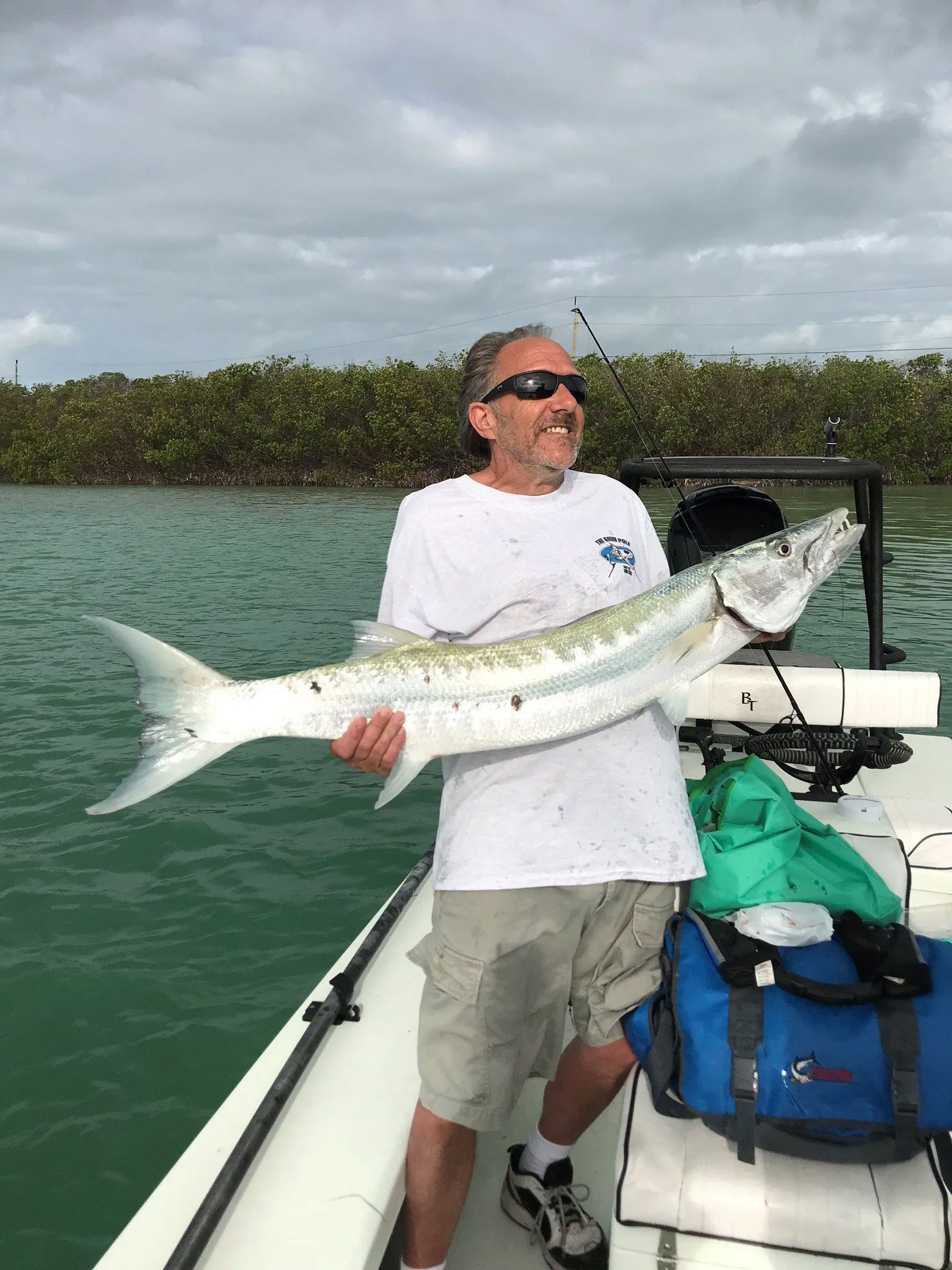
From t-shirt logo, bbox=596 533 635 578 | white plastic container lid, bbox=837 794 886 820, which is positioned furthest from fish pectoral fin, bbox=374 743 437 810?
white plastic container lid, bbox=837 794 886 820

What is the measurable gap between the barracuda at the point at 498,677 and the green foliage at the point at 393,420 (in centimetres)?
5103

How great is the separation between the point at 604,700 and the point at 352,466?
223ft

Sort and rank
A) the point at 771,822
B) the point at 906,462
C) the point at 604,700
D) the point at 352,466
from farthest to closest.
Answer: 1. the point at 352,466
2. the point at 906,462
3. the point at 771,822
4. the point at 604,700

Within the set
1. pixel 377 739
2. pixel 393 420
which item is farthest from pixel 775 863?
pixel 393 420

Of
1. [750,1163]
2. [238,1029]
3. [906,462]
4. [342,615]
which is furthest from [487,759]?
[906,462]

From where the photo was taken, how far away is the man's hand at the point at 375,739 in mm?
2609

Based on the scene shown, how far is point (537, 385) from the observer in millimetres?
2842

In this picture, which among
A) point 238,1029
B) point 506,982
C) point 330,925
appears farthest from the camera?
point 330,925

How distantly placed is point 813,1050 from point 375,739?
138cm

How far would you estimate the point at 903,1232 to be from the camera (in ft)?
7.31

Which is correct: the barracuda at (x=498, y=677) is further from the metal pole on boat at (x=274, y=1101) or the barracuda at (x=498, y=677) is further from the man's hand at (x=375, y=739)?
the metal pole on boat at (x=274, y=1101)

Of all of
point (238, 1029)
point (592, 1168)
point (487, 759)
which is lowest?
point (238, 1029)

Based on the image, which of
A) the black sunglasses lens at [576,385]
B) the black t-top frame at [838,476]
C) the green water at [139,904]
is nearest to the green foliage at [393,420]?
the green water at [139,904]

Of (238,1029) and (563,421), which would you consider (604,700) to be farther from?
(238,1029)
